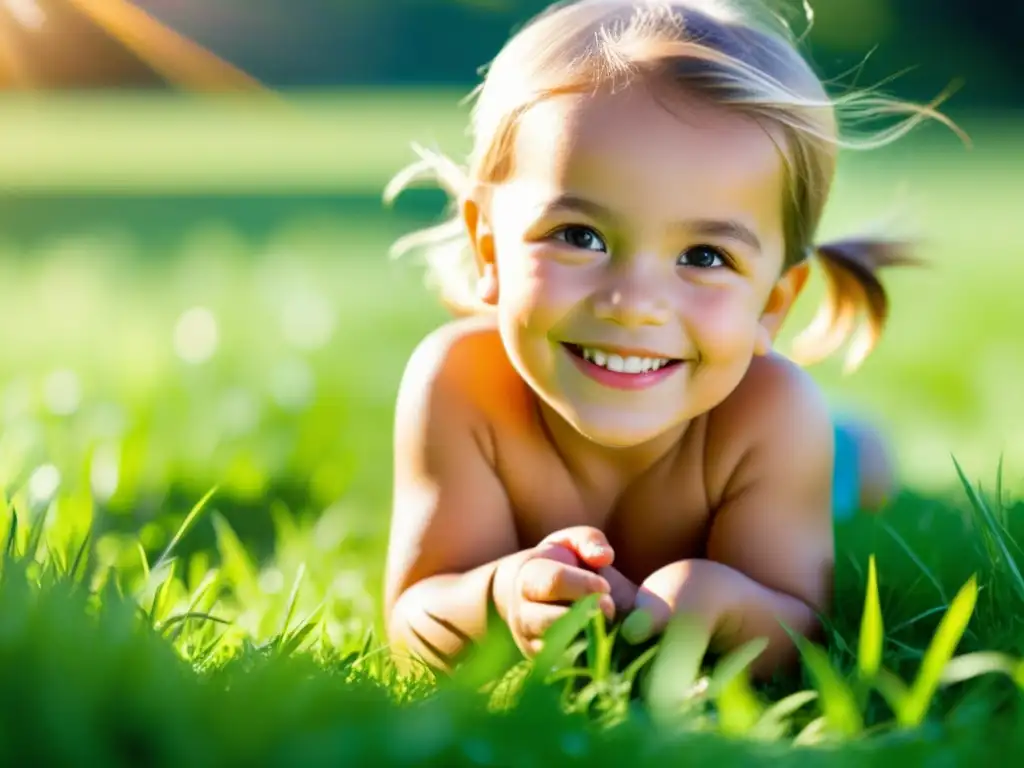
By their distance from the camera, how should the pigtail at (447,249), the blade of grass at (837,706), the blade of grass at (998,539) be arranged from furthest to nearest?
1. the pigtail at (447,249)
2. the blade of grass at (998,539)
3. the blade of grass at (837,706)

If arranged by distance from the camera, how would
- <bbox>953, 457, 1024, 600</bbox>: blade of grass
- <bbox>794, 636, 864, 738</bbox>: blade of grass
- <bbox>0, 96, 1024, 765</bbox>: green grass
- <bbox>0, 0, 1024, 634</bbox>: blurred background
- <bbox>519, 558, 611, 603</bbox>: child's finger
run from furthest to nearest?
<bbox>0, 0, 1024, 634</bbox>: blurred background, <bbox>953, 457, 1024, 600</bbox>: blade of grass, <bbox>519, 558, 611, 603</bbox>: child's finger, <bbox>794, 636, 864, 738</bbox>: blade of grass, <bbox>0, 96, 1024, 765</bbox>: green grass

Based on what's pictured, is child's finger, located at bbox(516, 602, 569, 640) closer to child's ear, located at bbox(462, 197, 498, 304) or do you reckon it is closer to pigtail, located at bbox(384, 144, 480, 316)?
child's ear, located at bbox(462, 197, 498, 304)

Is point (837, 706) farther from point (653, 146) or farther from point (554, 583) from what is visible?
point (653, 146)

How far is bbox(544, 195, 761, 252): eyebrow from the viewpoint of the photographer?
1.88 m

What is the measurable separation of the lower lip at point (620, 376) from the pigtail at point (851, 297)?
56 cm

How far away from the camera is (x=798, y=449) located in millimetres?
2121

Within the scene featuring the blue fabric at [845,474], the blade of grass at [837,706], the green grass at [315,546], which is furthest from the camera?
the blue fabric at [845,474]

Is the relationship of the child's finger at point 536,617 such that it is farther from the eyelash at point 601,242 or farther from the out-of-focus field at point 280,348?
the out-of-focus field at point 280,348

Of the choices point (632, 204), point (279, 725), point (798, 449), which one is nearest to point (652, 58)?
point (632, 204)

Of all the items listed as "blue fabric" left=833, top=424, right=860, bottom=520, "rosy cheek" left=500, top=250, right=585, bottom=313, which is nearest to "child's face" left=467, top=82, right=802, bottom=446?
"rosy cheek" left=500, top=250, right=585, bottom=313

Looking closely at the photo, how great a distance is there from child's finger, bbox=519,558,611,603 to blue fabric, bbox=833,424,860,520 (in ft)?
4.25

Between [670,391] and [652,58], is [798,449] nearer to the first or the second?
[670,391]

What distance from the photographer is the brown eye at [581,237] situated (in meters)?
1.91

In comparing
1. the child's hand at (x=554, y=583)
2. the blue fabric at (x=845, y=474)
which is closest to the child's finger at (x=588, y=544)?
the child's hand at (x=554, y=583)
